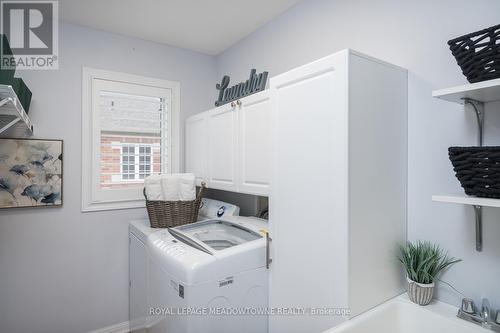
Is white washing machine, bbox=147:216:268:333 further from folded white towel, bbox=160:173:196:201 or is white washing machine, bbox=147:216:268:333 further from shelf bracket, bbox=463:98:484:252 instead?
shelf bracket, bbox=463:98:484:252

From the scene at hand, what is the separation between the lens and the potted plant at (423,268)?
126cm

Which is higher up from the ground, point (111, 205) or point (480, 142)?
point (480, 142)

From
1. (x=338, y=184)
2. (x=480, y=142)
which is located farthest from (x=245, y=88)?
(x=480, y=142)

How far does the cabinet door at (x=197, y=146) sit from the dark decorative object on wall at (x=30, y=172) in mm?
1068

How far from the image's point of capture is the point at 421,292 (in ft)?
4.15

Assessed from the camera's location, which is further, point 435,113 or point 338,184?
point 435,113

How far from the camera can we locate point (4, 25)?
2.13m

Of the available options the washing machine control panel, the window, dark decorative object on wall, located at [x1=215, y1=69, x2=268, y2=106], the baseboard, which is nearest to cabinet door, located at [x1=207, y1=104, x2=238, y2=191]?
dark decorative object on wall, located at [x1=215, y1=69, x2=268, y2=106]

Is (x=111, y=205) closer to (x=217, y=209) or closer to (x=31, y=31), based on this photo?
(x=217, y=209)

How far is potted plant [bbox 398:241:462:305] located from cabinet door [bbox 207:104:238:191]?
119 centimetres

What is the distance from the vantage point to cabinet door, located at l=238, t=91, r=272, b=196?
1.82 metres

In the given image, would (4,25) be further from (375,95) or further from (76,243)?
(375,95)

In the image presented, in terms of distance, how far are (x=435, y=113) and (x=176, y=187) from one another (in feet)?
5.76

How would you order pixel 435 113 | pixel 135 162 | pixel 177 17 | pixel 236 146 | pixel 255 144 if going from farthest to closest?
pixel 135 162
pixel 177 17
pixel 236 146
pixel 255 144
pixel 435 113
